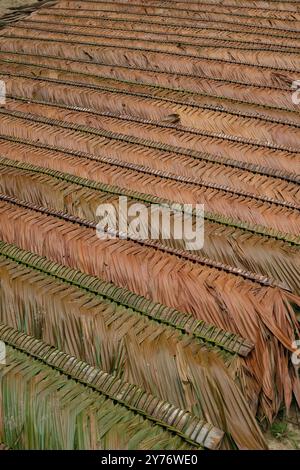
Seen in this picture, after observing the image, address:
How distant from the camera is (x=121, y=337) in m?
4.62

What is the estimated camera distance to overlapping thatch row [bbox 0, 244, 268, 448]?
165 inches

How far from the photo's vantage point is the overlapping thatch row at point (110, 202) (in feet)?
18.1

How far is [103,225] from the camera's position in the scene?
612 centimetres

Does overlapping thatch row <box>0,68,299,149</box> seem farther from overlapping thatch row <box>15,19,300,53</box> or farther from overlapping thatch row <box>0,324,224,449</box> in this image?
overlapping thatch row <box>0,324,224,449</box>

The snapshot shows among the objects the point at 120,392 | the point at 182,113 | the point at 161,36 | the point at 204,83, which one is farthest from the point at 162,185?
the point at 161,36

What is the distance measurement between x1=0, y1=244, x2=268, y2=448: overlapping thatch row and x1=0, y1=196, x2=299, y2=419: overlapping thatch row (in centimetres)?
27

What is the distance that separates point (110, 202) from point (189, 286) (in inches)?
75.2

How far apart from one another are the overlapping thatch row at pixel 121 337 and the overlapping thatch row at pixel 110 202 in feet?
3.83

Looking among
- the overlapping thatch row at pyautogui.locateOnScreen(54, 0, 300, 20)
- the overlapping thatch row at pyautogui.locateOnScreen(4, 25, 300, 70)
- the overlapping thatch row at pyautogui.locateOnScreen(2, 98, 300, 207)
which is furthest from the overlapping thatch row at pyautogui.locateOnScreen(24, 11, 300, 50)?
the overlapping thatch row at pyautogui.locateOnScreen(2, 98, 300, 207)

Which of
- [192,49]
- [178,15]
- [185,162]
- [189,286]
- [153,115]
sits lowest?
[189,286]

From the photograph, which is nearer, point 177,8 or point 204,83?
point 204,83

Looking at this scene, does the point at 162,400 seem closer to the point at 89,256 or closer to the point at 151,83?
the point at 89,256

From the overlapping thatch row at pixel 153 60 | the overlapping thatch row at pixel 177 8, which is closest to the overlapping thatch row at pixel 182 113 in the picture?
the overlapping thatch row at pixel 153 60

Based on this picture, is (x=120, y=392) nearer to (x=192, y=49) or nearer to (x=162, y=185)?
(x=162, y=185)
